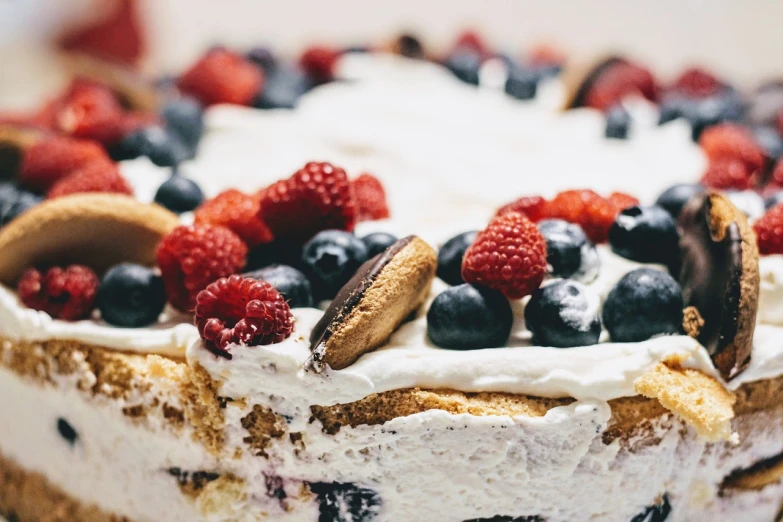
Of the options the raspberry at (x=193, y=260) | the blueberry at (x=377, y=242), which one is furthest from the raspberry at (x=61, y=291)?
the blueberry at (x=377, y=242)

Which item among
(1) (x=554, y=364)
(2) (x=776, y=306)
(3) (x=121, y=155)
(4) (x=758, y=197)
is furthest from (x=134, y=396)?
(4) (x=758, y=197)

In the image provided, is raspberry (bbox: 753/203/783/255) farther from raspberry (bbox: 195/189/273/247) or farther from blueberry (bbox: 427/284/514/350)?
raspberry (bbox: 195/189/273/247)

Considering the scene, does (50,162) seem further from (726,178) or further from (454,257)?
(726,178)

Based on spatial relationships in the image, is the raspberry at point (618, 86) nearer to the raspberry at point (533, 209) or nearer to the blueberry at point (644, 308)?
the raspberry at point (533, 209)

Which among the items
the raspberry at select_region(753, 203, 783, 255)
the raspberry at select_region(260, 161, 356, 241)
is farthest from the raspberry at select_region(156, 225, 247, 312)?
the raspberry at select_region(753, 203, 783, 255)

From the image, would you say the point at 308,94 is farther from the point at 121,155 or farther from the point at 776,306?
the point at 776,306

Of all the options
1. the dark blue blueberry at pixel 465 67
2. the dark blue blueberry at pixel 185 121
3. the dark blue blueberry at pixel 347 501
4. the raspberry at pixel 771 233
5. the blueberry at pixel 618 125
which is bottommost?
the dark blue blueberry at pixel 347 501

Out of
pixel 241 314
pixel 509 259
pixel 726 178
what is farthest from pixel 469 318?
pixel 726 178
